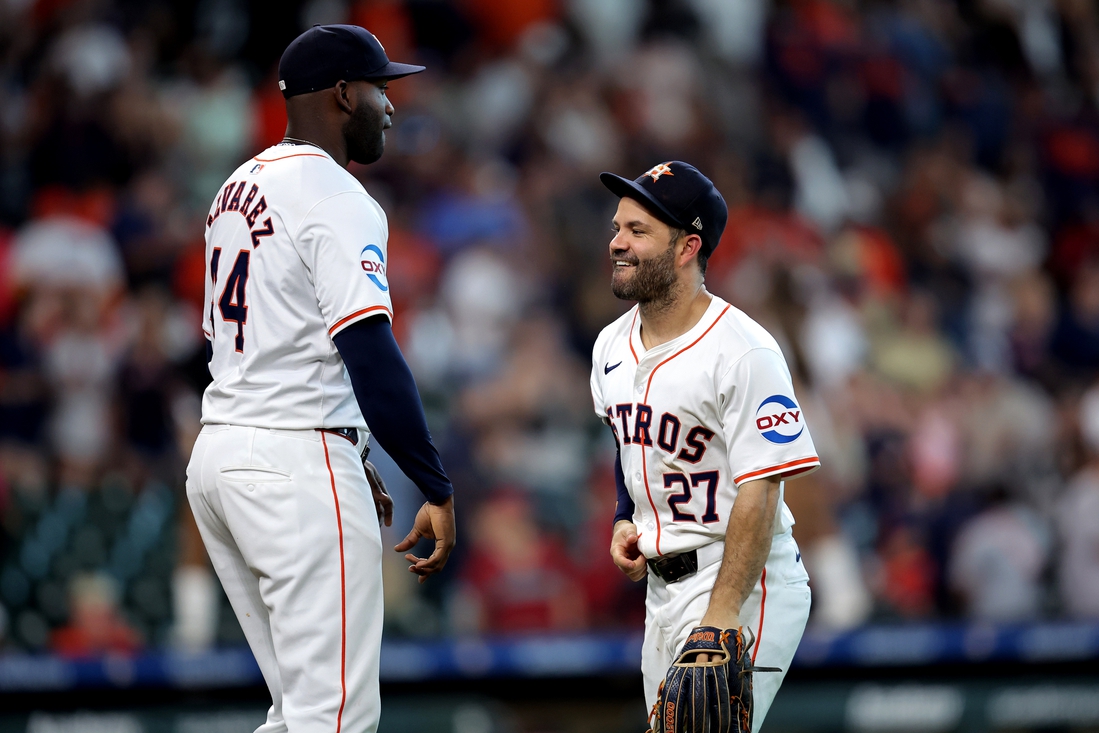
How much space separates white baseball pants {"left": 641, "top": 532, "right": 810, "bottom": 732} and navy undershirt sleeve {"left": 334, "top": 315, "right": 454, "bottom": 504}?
0.86 metres

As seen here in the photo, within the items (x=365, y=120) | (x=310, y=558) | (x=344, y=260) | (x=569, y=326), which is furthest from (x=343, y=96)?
(x=569, y=326)

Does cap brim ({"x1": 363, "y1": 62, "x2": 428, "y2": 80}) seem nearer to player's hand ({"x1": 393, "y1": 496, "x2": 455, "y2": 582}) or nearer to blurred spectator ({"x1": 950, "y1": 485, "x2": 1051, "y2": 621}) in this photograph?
player's hand ({"x1": 393, "y1": 496, "x2": 455, "y2": 582})

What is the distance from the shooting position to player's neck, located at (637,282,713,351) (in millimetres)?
3770

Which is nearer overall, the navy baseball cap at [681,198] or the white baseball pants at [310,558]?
the white baseball pants at [310,558]

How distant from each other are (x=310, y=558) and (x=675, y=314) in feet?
4.00

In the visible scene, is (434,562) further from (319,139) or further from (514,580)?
(514,580)

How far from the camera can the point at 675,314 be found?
12.4 feet

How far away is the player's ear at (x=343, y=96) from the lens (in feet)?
11.4

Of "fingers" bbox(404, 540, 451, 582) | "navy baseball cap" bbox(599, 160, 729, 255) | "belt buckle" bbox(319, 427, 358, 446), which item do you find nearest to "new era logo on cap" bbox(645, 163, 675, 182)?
"navy baseball cap" bbox(599, 160, 729, 255)

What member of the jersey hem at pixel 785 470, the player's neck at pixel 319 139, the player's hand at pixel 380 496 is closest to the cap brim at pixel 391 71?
the player's neck at pixel 319 139

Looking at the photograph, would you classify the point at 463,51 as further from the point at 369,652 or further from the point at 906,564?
the point at 369,652

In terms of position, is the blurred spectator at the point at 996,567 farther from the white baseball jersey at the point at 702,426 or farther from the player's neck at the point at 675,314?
the player's neck at the point at 675,314

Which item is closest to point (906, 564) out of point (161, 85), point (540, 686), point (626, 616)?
point (626, 616)

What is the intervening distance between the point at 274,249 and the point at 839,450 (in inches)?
216
